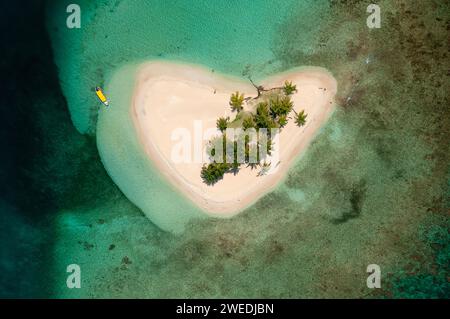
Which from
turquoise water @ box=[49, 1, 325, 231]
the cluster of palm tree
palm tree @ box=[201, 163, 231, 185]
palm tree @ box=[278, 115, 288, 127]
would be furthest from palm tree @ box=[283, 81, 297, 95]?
palm tree @ box=[201, 163, 231, 185]

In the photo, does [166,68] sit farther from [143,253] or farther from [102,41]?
[143,253]

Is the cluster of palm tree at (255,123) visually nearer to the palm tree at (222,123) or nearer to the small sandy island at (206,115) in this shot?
the palm tree at (222,123)

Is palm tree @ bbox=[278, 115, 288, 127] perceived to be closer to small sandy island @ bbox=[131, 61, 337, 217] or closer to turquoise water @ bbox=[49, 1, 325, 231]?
small sandy island @ bbox=[131, 61, 337, 217]

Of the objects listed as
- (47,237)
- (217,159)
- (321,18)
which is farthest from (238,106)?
(47,237)

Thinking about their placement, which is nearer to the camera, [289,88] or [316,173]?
[289,88]

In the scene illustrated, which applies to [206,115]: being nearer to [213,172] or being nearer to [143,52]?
[213,172]

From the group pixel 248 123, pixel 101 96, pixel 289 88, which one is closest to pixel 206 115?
pixel 248 123
